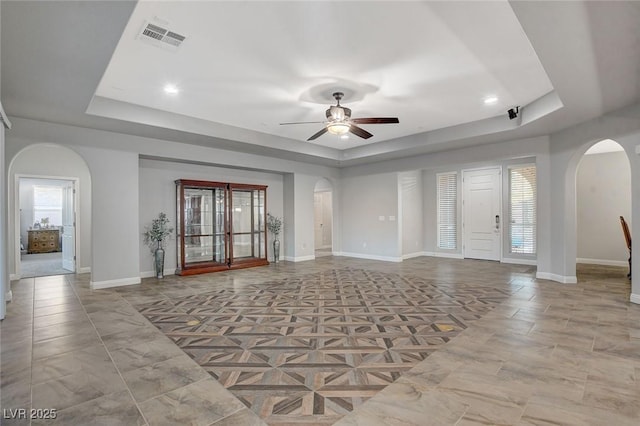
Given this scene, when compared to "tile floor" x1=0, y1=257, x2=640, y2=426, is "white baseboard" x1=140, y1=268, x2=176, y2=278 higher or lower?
higher

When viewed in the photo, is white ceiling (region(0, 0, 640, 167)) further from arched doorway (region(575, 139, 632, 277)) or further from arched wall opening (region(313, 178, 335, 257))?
arched wall opening (region(313, 178, 335, 257))

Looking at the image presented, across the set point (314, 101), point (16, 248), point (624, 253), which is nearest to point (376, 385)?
point (314, 101)

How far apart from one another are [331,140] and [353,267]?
3040 mm

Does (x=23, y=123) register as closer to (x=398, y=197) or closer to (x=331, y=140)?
(x=331, y=140)

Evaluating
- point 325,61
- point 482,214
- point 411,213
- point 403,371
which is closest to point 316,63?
point 325,61

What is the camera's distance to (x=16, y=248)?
20.8 ft

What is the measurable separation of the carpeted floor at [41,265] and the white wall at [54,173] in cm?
51

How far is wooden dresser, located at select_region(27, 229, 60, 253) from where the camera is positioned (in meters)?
10.6

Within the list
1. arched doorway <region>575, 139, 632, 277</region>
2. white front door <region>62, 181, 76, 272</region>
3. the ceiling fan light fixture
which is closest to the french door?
white front door <region>62, 181, 76, 272</region>

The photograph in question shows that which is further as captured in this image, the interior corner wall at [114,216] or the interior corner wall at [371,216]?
the interior corner wall at [371,216]

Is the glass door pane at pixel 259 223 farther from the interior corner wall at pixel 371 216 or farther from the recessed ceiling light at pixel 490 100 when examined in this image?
the recessed ceiling light at pixel 490 100

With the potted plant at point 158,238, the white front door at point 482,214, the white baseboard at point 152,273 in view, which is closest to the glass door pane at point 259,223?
the white baseboard at point 152,273

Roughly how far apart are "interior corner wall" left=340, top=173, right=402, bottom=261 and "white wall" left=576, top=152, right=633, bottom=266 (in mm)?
4621

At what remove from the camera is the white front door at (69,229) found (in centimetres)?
721
